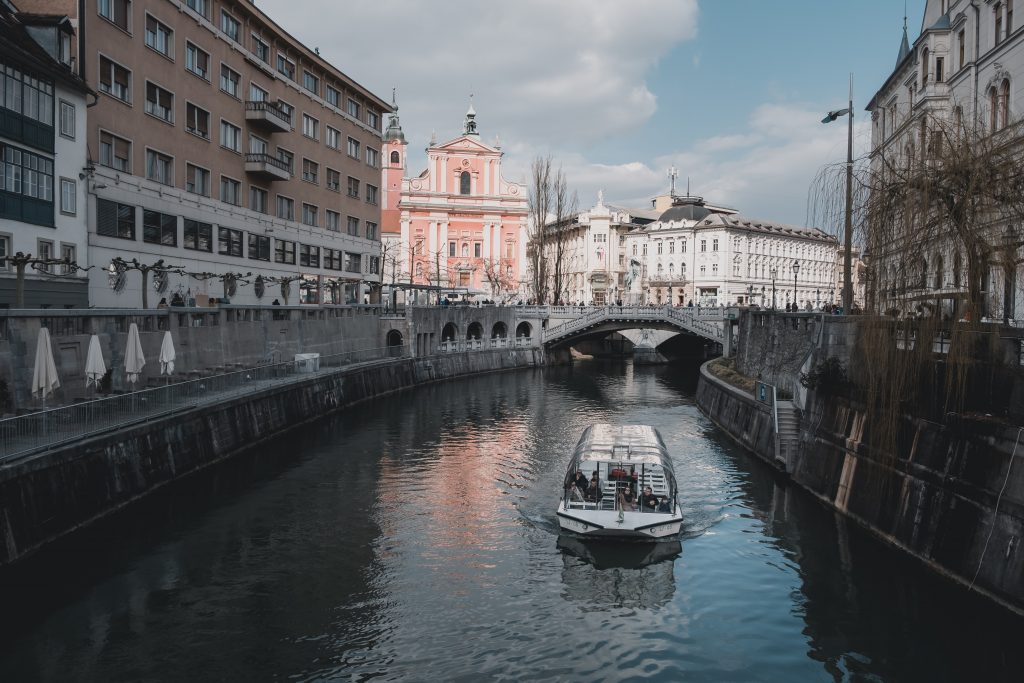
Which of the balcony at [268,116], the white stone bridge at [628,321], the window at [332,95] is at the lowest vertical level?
the white stone bridge at [628,321]

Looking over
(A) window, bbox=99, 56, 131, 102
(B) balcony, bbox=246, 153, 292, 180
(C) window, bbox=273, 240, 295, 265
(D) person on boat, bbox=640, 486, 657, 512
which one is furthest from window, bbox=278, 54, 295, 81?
(D) person on boat, bbox=640, 486, 657, 512

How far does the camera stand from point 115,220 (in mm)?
42281

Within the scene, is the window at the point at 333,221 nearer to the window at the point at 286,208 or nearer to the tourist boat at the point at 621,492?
the window at the point at 286,208

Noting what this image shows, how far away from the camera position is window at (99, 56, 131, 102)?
40.7m

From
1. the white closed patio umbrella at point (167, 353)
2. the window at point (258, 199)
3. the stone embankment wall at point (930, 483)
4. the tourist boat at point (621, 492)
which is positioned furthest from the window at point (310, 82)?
the stone embankment wall at point (930, 483)

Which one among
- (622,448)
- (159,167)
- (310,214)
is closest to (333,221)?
(310,214)

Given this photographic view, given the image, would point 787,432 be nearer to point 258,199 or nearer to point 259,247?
point 259,247

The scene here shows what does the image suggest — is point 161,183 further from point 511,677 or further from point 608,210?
point 608,210

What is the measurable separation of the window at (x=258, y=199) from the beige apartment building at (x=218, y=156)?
141 millimetres

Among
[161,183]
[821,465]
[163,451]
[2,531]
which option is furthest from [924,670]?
[161,183]

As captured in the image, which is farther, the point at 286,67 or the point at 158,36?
the point at 286,67

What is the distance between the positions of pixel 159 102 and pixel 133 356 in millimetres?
20272

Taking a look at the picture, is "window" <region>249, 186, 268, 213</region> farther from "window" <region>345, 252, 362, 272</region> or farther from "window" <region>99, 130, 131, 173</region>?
"window" <region>99, 130, 131, 173</region>

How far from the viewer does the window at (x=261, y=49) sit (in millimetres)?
57031
